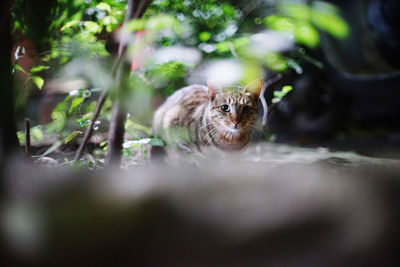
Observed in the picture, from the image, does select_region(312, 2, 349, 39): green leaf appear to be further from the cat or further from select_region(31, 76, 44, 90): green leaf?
select_region(31, 76, 44, 90): green leaf

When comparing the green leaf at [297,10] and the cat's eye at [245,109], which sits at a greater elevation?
the green leaf at [297,10]

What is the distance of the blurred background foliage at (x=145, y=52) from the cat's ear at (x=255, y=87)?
0.05ft

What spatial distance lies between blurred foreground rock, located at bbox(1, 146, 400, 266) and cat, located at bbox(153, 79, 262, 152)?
0.26ft

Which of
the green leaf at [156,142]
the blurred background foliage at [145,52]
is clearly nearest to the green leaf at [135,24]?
the blurred background foliage at [145,52]

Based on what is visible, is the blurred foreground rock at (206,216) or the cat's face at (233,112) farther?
the cat's face at (233,112)

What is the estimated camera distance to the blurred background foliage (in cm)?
56

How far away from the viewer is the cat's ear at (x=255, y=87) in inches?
24.5

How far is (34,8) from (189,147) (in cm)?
36

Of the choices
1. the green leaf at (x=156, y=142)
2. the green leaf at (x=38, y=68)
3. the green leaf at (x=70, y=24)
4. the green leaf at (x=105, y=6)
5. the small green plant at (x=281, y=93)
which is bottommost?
the green leaf at (x=156, y=142)

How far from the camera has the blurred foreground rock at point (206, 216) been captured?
1.58 feet

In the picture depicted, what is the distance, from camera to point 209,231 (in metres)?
0.50

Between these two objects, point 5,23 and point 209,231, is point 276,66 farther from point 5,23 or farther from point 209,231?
point 5,23

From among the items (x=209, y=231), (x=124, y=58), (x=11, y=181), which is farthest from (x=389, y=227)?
(x=11, y=181)

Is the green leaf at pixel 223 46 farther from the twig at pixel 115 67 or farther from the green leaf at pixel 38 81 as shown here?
the green leaf at pixel 38 81
